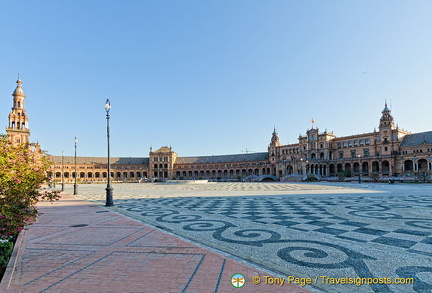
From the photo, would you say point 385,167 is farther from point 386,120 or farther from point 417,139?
point 386,120

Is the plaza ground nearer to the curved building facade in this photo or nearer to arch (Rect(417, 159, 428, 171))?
the curved building facade

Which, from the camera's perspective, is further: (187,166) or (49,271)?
(187,166)

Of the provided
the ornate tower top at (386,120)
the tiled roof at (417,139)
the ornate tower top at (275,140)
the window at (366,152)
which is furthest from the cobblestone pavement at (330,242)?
the ornate tower top at (275,140)

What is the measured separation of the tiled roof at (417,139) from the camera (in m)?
65.3

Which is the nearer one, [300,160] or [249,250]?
[249,250]

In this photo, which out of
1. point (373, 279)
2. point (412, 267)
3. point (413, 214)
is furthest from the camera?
point (413, 214)

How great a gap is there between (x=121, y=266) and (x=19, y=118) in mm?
95049

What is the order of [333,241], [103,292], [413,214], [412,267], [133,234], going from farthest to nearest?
[413,214]
[133,234]
[333,241]
[412,267]
[103,292]

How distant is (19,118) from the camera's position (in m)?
76.4

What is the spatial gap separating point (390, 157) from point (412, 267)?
80.1 m

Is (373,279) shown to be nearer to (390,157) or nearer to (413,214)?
(413,214)

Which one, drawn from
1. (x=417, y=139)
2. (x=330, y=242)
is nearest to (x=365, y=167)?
(x=417, y=139)

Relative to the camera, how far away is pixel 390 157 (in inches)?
2734

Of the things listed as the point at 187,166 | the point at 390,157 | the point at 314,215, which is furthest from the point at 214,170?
the point at 314,215
